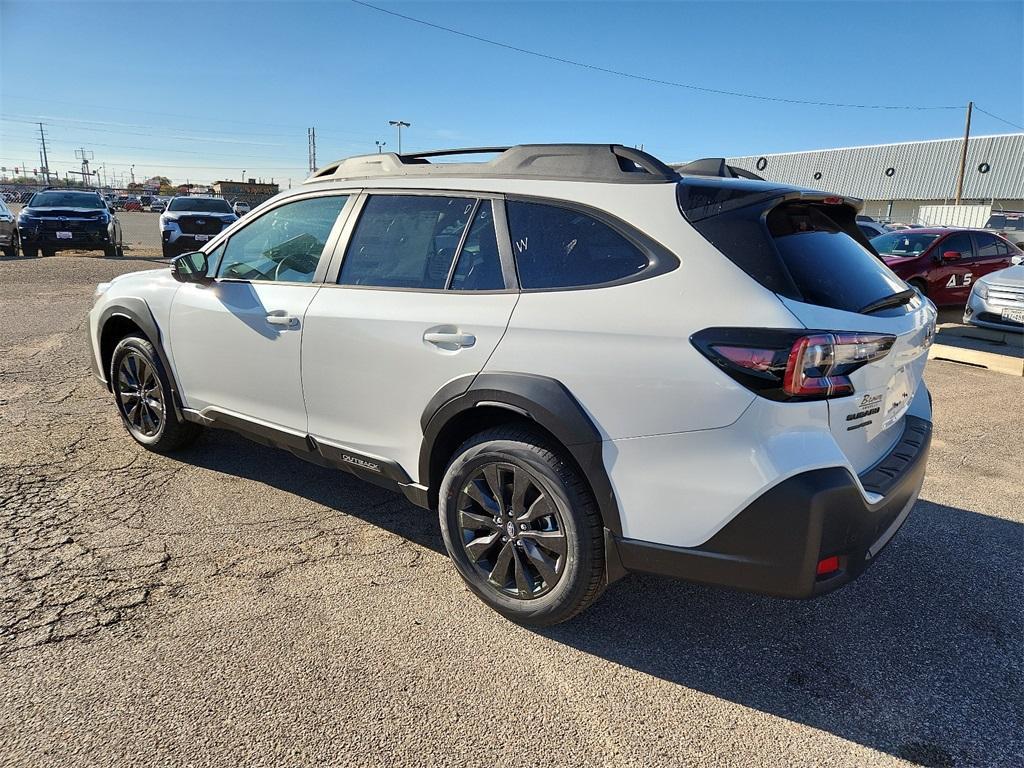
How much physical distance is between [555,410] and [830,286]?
3.46ft

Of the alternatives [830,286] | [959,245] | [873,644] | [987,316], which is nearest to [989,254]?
[959,245]

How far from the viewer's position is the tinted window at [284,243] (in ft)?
11.8

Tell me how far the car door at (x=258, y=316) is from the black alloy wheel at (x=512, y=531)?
3.70 ft

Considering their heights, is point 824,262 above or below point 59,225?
above

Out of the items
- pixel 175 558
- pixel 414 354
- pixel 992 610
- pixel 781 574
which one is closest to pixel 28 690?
pixel 175 558

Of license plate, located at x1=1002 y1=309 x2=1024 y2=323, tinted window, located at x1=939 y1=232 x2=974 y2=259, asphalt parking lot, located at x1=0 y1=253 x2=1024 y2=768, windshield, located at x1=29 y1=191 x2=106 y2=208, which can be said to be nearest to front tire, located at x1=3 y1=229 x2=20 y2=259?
windshield, located at x1=29 y1=191 x2=106 y2=208

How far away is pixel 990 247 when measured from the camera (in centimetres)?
1277

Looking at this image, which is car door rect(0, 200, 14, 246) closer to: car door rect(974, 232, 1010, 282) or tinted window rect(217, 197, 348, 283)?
tinted window rect(217, 197, 348, 283)

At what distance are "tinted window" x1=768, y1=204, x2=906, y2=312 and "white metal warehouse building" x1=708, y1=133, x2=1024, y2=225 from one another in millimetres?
52497

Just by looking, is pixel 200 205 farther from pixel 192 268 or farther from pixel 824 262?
pixel 824 262

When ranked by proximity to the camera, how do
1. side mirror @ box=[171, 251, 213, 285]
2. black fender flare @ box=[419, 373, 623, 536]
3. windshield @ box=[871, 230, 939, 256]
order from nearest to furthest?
black fender flare @ box=[419, 373, 623, 536]
side mirror @ box=[171, 251, 213, 285]
windshield @ box=[871, 230, 939, 256]

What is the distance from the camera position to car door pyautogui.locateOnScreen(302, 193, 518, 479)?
113 inches

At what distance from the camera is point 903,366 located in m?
2.68

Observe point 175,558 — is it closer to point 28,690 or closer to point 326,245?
point 28,690
